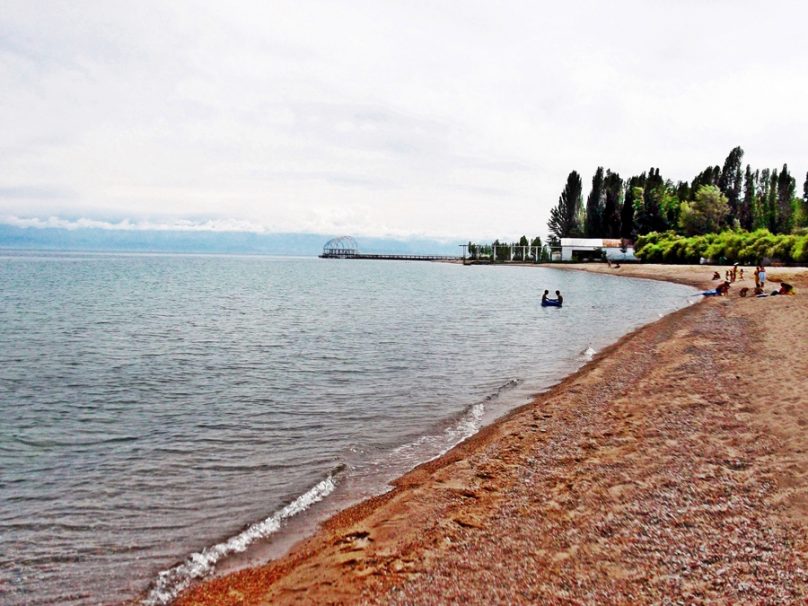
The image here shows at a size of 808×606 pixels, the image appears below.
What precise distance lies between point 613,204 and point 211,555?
469 feet

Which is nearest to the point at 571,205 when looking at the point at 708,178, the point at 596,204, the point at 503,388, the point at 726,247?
the point at 596,204

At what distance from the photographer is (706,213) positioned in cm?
11894

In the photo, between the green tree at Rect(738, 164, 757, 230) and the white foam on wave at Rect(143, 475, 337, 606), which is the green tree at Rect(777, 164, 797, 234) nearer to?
the green tree at Rect(738, 164, 757, 230)

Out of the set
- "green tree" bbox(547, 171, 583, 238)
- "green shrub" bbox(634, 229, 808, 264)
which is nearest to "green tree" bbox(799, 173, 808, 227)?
"green shrub" bbox(634, 229, 808, 264)

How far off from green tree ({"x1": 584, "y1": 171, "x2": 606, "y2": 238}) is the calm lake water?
12006 cm

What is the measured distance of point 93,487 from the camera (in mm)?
9812

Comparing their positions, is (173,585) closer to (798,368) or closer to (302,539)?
(302,539)

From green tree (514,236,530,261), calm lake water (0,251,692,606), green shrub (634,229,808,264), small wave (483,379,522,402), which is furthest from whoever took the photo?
green tree (514,236,530,261)

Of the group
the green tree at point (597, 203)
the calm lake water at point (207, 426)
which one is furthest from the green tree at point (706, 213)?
the calm lake water at point (207, 426)

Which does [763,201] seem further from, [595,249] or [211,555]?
[211,555]

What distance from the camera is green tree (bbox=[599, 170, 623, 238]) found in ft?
451

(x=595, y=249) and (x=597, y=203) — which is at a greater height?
(x=597, y=203)

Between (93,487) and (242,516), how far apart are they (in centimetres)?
312

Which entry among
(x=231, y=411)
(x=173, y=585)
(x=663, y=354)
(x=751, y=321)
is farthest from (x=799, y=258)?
(x=173, y=585)
